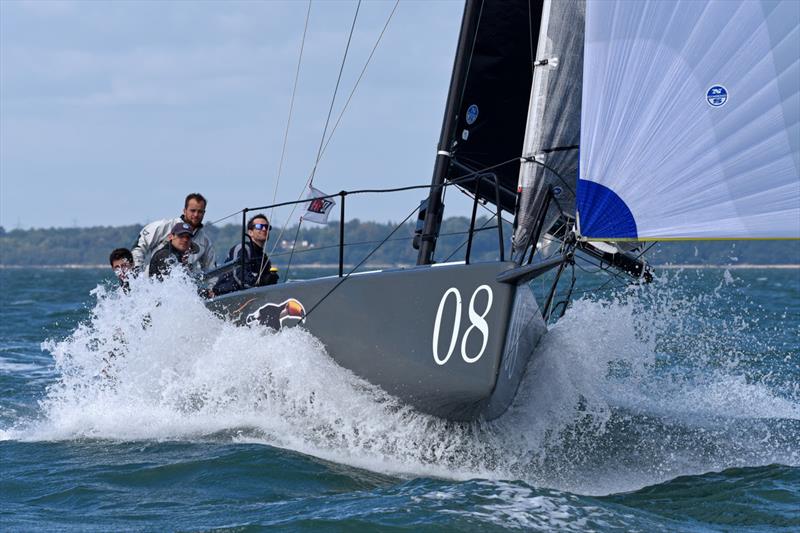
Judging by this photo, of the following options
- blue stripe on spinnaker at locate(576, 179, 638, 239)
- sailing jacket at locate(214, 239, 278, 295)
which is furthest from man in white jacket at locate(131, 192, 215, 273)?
blue stripe on spinnaker at locate(576, 179, 638, 239)

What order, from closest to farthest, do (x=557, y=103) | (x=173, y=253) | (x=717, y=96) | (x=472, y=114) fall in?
(x=717, y=96) → (x=557, y=103) → (x=472, y=114) → (x=173, y=253)

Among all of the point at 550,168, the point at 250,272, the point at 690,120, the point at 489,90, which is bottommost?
the point at 250,272

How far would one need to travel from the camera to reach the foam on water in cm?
568

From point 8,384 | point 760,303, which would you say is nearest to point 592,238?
point 8,384

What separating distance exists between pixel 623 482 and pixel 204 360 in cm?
261

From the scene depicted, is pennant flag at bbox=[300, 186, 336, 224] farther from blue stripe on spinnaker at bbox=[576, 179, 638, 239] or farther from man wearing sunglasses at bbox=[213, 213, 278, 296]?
blue stripe on spinnaker at bbox=[576, 179, 638, 239]

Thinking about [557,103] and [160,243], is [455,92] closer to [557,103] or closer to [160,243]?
[557,103]

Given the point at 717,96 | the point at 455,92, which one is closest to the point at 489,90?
the point at 455,92

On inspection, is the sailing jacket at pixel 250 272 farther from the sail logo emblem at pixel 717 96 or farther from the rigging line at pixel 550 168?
the sail logo emblem at pixel 717 96

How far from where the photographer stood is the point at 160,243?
7535 mm

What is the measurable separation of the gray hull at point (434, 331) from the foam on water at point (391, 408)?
5.4 inches

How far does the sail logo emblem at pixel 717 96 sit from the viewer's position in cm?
496

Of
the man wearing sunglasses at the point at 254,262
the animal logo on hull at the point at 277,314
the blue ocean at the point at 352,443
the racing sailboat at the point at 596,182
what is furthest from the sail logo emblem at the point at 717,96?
the man wearing sunglasses at the point at 254,262

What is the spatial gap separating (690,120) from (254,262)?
3145 millimetres
